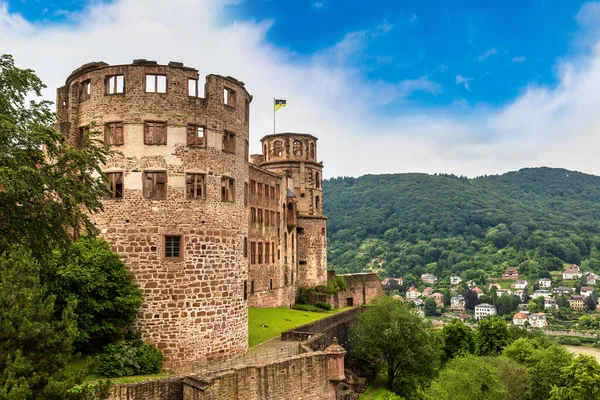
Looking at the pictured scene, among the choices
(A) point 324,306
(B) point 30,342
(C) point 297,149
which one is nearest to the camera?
(B) point 30,342

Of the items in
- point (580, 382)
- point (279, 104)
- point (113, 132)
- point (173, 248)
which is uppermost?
point (279, 104)

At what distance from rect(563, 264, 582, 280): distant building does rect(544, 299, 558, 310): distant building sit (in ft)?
Result: 92.8

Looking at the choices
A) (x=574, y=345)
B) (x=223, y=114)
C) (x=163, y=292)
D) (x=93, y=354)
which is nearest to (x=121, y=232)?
(x=163, y=292)

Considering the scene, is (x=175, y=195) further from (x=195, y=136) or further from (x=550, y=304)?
(x=550, y=304)

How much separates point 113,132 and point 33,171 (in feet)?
22.6

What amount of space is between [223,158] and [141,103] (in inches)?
164

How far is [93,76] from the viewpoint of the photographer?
23250mm

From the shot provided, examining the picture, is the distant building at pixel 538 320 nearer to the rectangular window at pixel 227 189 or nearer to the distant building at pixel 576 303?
the distant building at pixel 576 303

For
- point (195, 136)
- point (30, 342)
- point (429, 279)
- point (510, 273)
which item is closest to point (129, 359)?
point (30, 342)

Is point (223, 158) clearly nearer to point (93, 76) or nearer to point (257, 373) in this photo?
point (93, 76)

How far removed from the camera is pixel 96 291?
2083 centimetres

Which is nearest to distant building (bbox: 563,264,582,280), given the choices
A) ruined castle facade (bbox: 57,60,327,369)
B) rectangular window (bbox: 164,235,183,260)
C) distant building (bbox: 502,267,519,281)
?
distant building (bbox: 502,267,519,281)

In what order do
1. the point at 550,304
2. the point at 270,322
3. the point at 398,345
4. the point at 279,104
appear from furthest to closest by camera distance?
the point at 550,304, the point at 279,104, the point at 398,345, the point at 270,322

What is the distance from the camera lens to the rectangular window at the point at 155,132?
2273 cm
